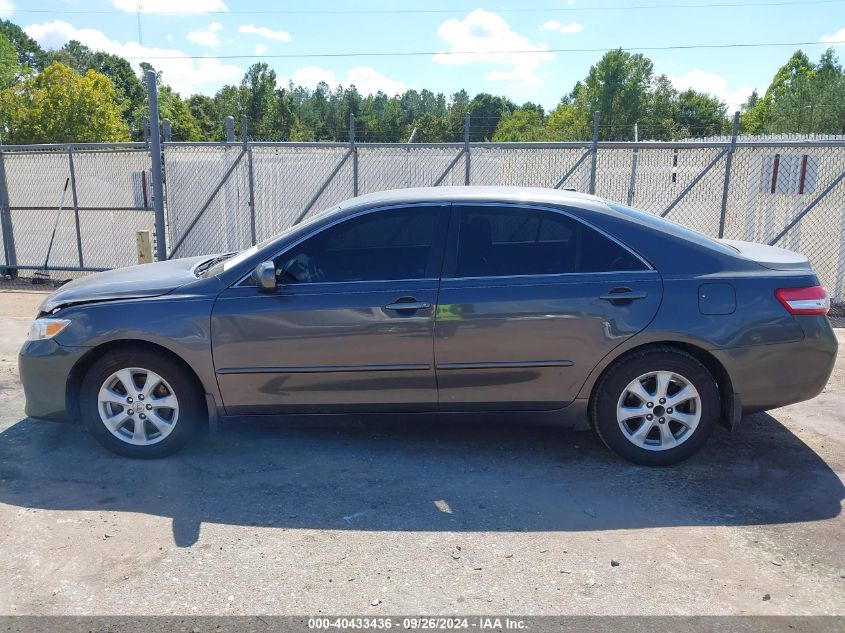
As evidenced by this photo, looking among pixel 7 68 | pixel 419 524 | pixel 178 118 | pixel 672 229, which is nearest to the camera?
pixel 419 524

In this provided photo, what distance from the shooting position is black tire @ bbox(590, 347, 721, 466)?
14.6 ft

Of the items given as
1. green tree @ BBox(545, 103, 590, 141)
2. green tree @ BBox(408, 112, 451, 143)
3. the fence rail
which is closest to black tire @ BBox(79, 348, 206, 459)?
the fence rail

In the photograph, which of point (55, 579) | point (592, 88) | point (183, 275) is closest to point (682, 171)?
point (183, 275)

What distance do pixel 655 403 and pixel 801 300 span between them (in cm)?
106

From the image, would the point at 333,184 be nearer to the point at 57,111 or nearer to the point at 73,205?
the point at 73,205

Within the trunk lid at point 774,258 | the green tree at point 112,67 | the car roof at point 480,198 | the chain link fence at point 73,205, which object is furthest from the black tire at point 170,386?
the green tree at point 112,67

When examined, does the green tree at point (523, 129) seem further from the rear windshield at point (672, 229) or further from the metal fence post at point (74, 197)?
the rear windshield at point (672, 229)

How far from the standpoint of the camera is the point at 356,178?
10.1 m

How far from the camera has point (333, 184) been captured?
10648 millimetres

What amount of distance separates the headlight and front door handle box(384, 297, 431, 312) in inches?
80.8

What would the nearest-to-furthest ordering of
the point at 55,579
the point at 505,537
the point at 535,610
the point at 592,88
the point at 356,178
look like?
the point at 535,610
the point at 55,579
the point at 505,537
the point at 356,178
the point at 592,88

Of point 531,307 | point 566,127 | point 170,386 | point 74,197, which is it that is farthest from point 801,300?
point 566,127

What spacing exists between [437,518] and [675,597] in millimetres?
1255

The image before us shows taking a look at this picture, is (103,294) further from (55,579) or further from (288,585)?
(288,585)
